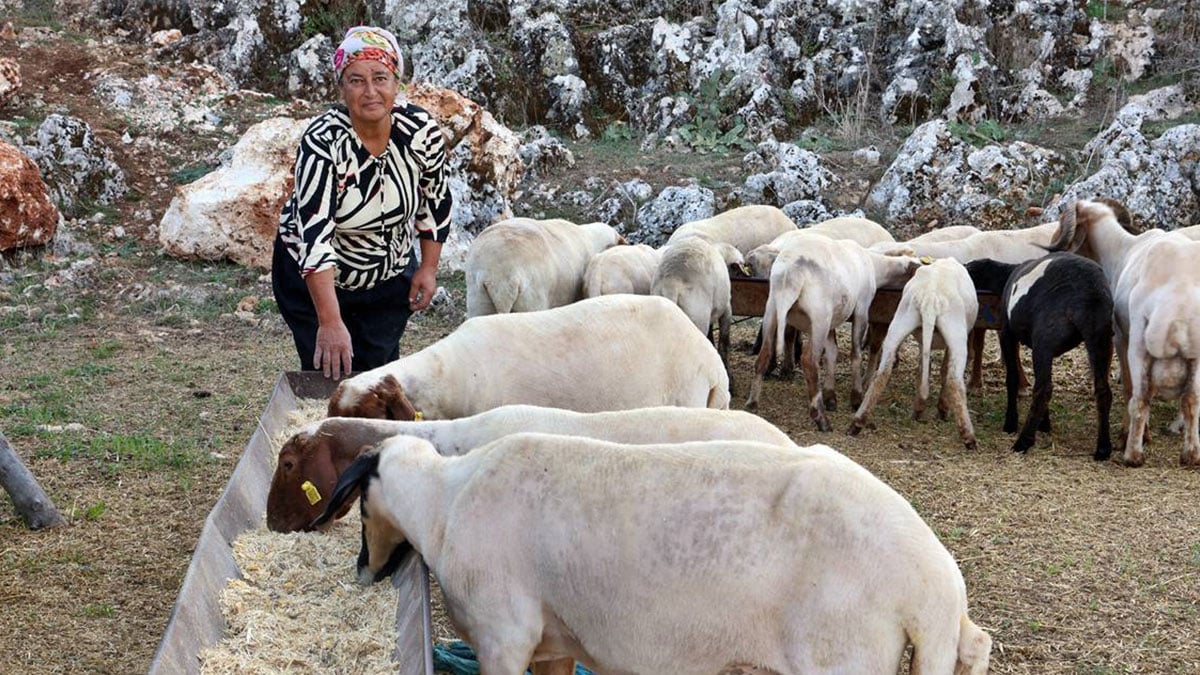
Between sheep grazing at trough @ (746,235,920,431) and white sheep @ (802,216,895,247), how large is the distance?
54.1 inches

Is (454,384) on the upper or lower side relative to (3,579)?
upper

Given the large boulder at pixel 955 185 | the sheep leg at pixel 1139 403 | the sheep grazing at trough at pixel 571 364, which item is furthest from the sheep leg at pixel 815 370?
the large boulder at pixel 955 185

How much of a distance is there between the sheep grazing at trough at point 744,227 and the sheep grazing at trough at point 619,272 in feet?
4.49

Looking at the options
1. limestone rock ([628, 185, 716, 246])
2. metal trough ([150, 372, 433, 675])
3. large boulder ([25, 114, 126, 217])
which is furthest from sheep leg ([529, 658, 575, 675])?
large boulder ([25, 114, 126, 217])

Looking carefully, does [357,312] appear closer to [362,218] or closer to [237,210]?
[362,218]

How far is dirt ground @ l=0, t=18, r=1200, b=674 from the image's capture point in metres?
4.68

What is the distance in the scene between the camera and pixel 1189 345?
6.79 m

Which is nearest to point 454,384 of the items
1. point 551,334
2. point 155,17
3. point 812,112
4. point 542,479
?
point 551,334

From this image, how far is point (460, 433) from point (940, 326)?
435 centimetres

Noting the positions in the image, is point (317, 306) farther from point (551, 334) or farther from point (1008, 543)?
point (1008, 543)

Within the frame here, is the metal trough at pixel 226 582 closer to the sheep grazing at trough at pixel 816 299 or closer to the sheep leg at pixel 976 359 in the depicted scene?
the sheep grazing at trough at pixel 816 299

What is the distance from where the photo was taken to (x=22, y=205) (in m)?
11.2

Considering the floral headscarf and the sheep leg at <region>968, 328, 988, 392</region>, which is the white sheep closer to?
the sheep leg at <region>968, 328, 988, 392</region>

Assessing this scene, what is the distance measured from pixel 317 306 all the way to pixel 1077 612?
3.44 metres
